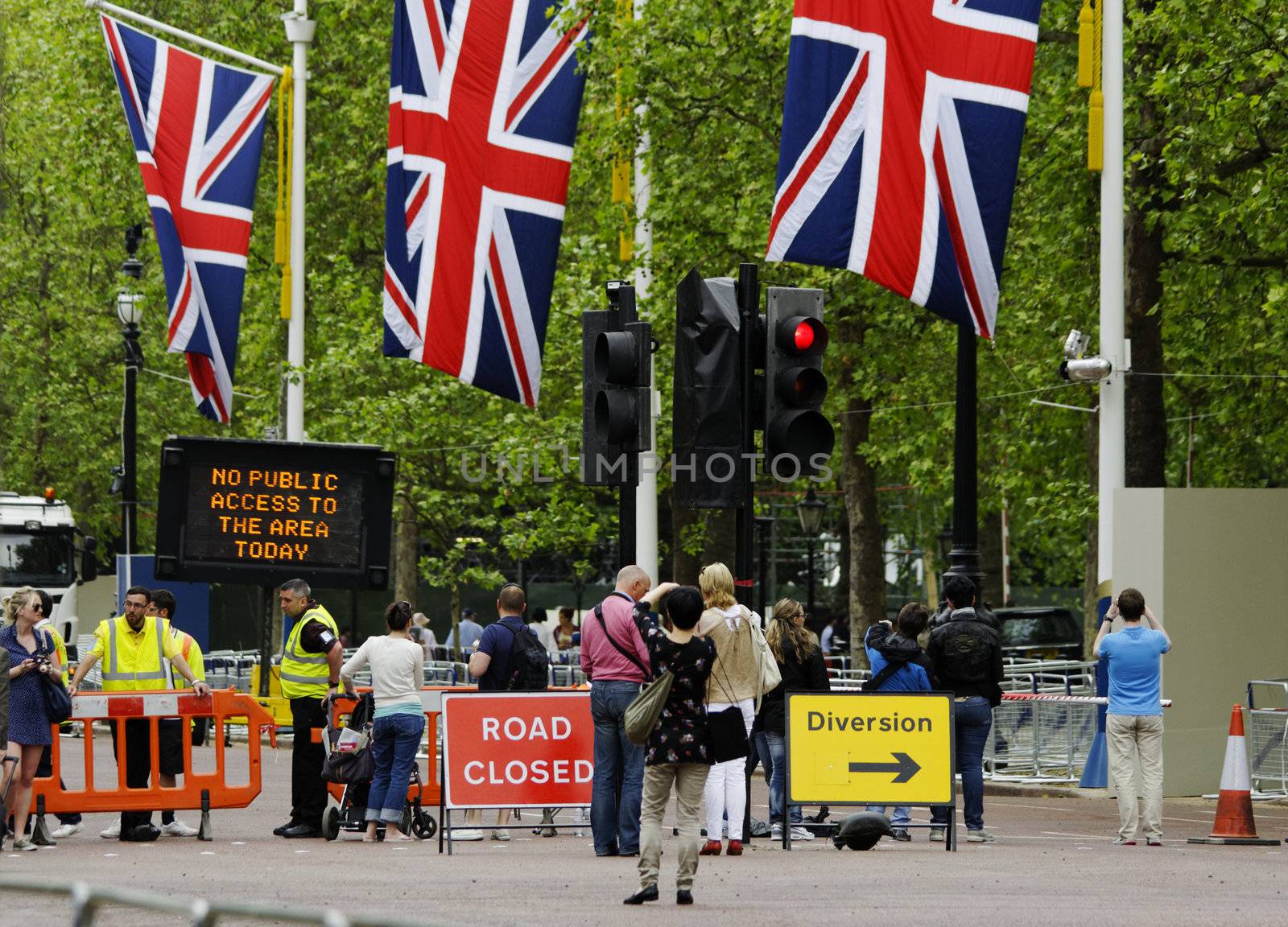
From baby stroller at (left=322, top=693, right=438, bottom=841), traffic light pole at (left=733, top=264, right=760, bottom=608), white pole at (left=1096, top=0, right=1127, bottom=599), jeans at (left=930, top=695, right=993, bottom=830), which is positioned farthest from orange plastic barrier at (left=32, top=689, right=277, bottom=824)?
white pole at (left=1096, top=0, right=1127, bottom=599)

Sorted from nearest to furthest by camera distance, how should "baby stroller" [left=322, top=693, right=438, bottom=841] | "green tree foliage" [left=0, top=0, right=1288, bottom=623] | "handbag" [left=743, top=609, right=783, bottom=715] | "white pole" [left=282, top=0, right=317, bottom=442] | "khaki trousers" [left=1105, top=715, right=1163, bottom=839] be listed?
"handbag" [left=743, top=609, right=783, bottom=715], "baby stroller" [left=322, top=693, right=438, bottom=841], "khaki trousers" [left=1105, top=715, right=1163, bottom=839], "green tree foliage" [left=0, top=0, right=1288, bottom=623], "white pole" [left=282, top=0, right=317, bottom=442]

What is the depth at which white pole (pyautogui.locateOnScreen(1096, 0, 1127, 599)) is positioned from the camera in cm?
2058

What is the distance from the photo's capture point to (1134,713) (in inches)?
604

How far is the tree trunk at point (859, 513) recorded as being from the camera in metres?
30.2

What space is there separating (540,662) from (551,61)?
6.75 meters

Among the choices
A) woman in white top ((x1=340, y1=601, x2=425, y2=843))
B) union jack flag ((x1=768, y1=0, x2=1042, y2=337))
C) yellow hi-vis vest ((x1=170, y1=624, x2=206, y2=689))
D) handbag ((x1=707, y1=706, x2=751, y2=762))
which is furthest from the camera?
union jack flag ((x1=768, y1=0, x2=1042, y2=337))

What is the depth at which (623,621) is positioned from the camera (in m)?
13.6

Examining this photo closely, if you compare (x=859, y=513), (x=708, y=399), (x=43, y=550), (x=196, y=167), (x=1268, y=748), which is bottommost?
(x=1268, y=748)

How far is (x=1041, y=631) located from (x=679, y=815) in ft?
90.3

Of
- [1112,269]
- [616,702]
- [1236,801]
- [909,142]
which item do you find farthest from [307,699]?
[1112,269]

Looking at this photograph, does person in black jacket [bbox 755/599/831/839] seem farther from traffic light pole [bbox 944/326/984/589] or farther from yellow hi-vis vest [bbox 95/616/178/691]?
yellow hi-vis vest [bbox 95/616/178/691]

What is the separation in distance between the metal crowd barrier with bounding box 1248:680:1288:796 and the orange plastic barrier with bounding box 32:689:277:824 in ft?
28.4

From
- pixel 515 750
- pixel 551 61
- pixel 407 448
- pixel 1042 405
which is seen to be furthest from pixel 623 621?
pixel 407 448

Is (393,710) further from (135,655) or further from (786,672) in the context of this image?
(786,672)
